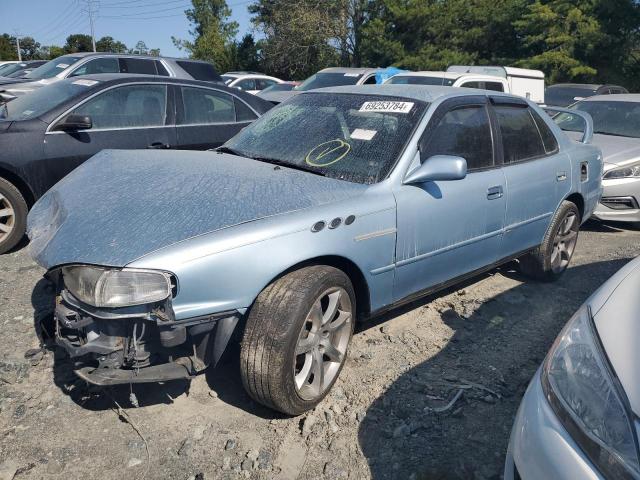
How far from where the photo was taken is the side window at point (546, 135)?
4371mm

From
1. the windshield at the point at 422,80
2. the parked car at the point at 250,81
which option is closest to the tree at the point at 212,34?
the parked car at the point at 250,81

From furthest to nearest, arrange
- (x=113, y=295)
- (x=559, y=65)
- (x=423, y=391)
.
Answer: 1. (x=559, y=65)
2. (x=423, y=391)
3. (x=113, y=295)

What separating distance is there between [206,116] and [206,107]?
0.33 feet

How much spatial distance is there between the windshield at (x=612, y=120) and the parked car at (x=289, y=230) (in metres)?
3.76

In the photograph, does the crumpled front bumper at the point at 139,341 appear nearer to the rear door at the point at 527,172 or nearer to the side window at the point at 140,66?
the rear door at the point at 527,172

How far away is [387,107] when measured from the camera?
138 inches

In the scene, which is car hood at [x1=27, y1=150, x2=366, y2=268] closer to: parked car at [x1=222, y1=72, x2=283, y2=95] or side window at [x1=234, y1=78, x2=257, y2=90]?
parked car at [x1=222, y1=72, x2=283, y2=95]

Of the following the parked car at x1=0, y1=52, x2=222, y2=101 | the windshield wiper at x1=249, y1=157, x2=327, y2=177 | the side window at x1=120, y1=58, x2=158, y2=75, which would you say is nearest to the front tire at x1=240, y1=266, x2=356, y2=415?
the windshield wiper at x1=249, y1=157, x2=327, y2=177

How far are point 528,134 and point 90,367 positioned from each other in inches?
135

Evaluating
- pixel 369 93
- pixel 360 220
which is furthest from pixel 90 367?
pixel 369 93

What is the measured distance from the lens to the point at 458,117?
3641mm

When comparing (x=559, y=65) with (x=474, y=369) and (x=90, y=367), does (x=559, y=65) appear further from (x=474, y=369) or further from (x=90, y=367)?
(x=90, y=367)

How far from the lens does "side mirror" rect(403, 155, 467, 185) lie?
3.07 m

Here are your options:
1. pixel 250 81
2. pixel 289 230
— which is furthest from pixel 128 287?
pixel 250 81
